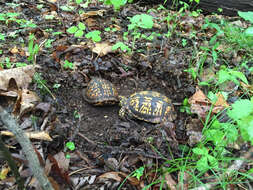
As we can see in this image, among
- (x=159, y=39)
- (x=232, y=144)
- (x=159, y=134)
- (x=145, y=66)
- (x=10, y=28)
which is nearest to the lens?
(x=232, y=144)

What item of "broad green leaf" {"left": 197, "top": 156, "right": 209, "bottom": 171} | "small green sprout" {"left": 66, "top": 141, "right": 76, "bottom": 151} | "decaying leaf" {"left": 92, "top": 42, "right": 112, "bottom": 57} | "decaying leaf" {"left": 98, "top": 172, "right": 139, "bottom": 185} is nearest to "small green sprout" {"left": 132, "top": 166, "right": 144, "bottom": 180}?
"decaying leaf" {"left": 98, "top": 172, "right": 139, "bottom": 185}

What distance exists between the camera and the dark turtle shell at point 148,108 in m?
2.78

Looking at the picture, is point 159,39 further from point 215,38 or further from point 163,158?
point 163,158

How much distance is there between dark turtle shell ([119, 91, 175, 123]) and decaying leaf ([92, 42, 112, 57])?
0.92 m

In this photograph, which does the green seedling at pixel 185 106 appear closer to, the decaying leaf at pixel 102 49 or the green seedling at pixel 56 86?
the decaying leaf at pixel 102 49

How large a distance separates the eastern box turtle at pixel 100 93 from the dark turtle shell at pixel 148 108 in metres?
0.19

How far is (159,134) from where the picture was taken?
2266mm

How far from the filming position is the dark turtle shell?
9.13 ft

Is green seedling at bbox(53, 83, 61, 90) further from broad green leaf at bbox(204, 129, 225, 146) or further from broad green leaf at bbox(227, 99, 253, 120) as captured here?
broad green leaf at bbox(227, 99, 253, 120)

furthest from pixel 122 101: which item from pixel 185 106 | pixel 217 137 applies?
pixel 217 137

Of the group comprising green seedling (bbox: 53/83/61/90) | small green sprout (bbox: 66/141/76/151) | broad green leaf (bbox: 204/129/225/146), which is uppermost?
broad green leaf (bbox: 204/129/225/146)

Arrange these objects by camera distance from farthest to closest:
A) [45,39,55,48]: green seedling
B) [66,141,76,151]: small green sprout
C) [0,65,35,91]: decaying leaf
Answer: [45,39,55,48]: green seedling → [0,65,35,91]: decaying leaf → [66,141,76,151]: small green sprout

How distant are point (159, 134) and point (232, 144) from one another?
733mm

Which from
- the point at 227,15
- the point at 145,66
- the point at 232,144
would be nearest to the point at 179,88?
the point at 145,66
